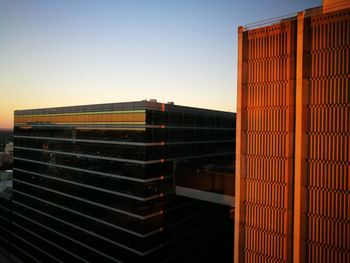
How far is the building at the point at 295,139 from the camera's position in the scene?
1980cm

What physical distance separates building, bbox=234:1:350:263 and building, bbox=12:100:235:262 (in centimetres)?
1077

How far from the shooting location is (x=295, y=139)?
2138 cm

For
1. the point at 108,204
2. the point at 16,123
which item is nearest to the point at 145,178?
the point at 108,204

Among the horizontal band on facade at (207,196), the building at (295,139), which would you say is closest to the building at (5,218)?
the horizontal band on facade at (207,196)

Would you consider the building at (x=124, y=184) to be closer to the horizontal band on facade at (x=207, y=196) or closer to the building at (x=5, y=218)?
the horizontal band on facade at (x=207, y=196)

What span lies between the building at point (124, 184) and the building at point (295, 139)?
10.8 m

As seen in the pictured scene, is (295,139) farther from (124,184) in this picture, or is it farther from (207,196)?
(124,184)

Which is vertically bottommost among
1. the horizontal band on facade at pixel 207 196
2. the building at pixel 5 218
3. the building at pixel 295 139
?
the building at pixel 5 218

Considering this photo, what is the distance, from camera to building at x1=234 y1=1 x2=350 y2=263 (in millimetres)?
19797

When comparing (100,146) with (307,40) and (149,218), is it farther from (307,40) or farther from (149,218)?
(307,40)

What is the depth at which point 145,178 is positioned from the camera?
1442 inches

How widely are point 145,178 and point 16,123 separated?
43.2 meters

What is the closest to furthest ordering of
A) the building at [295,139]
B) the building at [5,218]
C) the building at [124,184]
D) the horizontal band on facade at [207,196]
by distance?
the building at [295,139], the horizontal band on facade at [207,196], the building at [124,184], the building at [5,218]

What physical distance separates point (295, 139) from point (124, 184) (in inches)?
979
